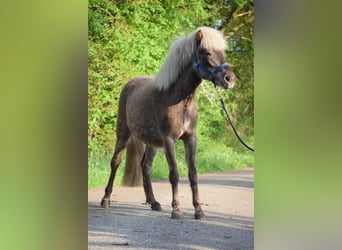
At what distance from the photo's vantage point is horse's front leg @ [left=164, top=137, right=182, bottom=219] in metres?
3.54

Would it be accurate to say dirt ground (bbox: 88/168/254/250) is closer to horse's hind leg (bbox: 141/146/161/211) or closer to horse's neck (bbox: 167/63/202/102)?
horse's hind leg (bbox: 141/146/161/211)

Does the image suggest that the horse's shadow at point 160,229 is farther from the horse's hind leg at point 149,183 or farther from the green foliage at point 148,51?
the green foliage at point 148,51

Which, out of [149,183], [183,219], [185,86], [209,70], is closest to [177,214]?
[183,219]

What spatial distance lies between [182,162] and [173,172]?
0.09 m

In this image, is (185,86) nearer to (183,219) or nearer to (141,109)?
(141,109)

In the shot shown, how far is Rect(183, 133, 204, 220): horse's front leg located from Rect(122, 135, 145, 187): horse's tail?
30 cm

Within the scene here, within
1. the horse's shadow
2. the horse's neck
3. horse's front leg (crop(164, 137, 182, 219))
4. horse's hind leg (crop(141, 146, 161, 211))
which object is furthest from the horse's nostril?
the horse's shadow

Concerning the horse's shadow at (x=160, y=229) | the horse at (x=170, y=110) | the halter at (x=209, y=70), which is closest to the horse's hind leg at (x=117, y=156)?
the horse at (x=170, y=110)

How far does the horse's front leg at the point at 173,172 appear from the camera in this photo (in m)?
3.54

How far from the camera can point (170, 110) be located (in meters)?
3.57
